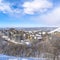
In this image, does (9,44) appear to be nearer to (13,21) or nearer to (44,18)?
(13,21)

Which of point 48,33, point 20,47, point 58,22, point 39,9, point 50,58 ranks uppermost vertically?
point 39,9

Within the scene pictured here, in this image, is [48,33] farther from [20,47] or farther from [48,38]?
[20,47]

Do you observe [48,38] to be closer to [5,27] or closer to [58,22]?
[58,22]

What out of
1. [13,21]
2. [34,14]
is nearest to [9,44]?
[13,21]

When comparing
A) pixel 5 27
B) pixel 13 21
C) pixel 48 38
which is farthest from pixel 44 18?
pixel 5 27

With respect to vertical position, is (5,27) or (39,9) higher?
(39,9)

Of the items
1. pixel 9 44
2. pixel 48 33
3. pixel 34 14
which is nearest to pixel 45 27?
pixel 48 33

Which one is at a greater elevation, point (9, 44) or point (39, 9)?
point (39, 9)
